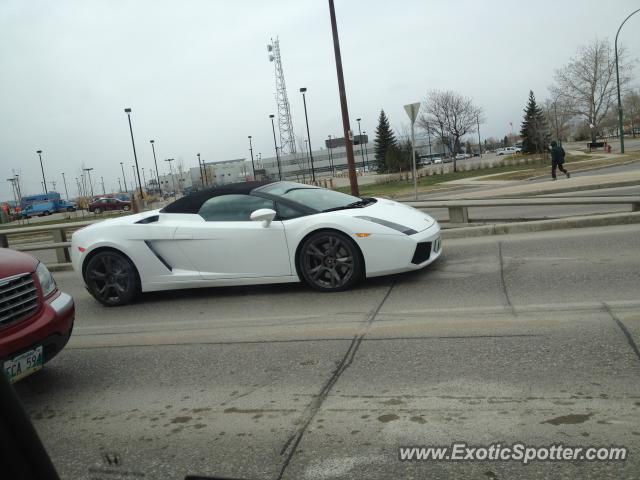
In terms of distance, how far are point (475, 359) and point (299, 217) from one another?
118 inches

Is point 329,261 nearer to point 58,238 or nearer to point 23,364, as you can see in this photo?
point 23,364

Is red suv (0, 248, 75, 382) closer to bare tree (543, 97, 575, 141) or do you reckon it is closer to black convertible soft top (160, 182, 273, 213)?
black convertible soft top (160, 182, 273, 213)

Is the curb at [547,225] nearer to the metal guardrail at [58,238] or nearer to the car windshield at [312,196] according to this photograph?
the car windshield at [312,196]

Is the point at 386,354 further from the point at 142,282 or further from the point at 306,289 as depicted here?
the point at 142,282

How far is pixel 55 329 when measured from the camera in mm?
4051

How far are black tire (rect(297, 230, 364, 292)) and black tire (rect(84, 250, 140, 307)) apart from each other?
7.00 feet

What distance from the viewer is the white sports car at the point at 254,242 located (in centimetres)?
611

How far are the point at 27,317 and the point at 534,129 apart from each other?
74.8 m

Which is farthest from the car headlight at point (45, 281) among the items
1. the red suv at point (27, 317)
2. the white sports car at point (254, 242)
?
the white sports car at point (254, 242)

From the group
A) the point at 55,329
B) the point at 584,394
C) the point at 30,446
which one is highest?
the point at 30,446

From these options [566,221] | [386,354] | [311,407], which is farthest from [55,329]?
[566,221]

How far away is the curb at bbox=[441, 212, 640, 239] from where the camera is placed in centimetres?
852

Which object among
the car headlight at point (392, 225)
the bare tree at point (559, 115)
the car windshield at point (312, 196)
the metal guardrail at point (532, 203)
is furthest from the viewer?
the bare tree at point (559, 115)

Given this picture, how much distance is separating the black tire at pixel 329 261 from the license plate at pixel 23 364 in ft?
9.96
